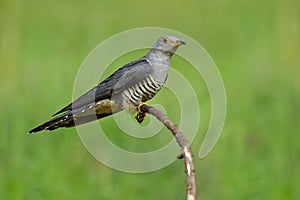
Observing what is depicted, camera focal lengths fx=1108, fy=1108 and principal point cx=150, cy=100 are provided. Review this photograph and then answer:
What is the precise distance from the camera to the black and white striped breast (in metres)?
4.54

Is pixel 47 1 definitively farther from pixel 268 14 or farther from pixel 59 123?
pixel 59 123

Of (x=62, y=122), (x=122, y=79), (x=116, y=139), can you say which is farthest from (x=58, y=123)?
(x=116, y=139)

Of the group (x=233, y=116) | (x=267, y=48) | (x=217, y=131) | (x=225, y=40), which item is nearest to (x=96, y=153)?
(x=217, y=131)

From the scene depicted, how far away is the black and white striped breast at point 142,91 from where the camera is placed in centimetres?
454

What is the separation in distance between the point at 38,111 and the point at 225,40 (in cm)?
483

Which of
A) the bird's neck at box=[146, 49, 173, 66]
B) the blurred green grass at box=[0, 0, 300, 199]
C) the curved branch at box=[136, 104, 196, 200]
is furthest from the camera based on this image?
the blurred green grass at box=[0, 0, 300, 199]

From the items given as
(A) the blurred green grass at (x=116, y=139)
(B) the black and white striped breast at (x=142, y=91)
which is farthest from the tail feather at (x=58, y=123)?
(A) the blurred green grass at (x=116, y=139)

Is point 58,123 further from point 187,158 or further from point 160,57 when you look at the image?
point 187,158

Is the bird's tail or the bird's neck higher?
the bird's neck

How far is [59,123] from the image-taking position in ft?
14.4

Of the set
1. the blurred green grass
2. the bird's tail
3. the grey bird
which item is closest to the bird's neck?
the grey bird

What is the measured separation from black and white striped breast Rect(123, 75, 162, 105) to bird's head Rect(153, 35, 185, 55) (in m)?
0.14

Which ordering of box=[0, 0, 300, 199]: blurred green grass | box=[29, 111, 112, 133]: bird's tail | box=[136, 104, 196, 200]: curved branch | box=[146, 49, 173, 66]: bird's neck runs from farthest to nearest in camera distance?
box=[0, 0, 300, 199]: blurred green grass, box=[146, 49, 173, 66]: bird's neck, box=[29, 111, 112, 133]: bird's tail, box=[136, 104, 196, 200]: curved branch

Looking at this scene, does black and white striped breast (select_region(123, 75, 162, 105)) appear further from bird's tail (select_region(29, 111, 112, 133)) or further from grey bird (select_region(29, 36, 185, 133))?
bird's tail (select_region(29, 111, 112, 133))
